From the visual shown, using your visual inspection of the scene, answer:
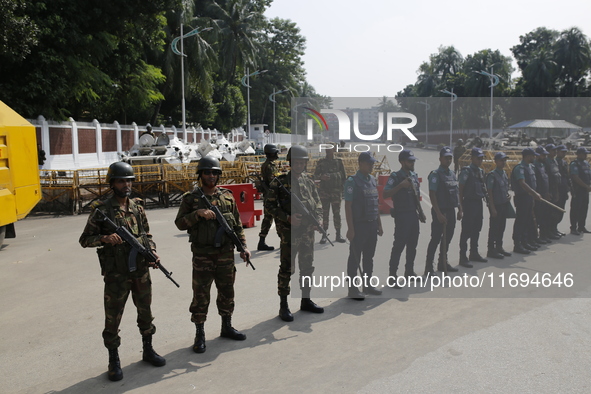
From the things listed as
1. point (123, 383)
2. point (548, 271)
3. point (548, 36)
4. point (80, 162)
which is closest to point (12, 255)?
point (123, 383)

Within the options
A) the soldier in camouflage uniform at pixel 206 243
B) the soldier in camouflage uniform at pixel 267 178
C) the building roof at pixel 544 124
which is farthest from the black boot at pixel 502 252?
the soldier in camouflage uniform at pixel 206 243

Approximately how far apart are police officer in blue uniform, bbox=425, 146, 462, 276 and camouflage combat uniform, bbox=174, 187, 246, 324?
2.95 meters

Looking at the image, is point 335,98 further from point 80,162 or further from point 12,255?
point 80,162

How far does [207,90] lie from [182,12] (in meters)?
6.76

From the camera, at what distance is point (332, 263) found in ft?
24.0

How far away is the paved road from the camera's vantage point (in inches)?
159

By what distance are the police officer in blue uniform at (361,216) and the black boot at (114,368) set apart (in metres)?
2.85

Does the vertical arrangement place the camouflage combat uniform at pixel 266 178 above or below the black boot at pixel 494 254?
above

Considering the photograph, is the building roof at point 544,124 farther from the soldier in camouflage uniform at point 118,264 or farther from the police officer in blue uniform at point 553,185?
the soldier in camouflage uniform at point 118,264

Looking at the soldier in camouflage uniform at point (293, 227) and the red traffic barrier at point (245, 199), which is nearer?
the soldier in camouflage uniform at point (293, 227)

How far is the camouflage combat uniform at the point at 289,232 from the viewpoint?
557cm

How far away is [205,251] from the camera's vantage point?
474 centimetres

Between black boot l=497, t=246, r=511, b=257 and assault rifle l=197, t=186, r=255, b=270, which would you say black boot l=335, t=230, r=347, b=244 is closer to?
black boot l=497, t=246, r=511, b=257

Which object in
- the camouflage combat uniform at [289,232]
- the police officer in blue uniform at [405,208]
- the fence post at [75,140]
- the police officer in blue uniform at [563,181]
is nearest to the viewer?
the camouflage combat uniform at [289,232]
